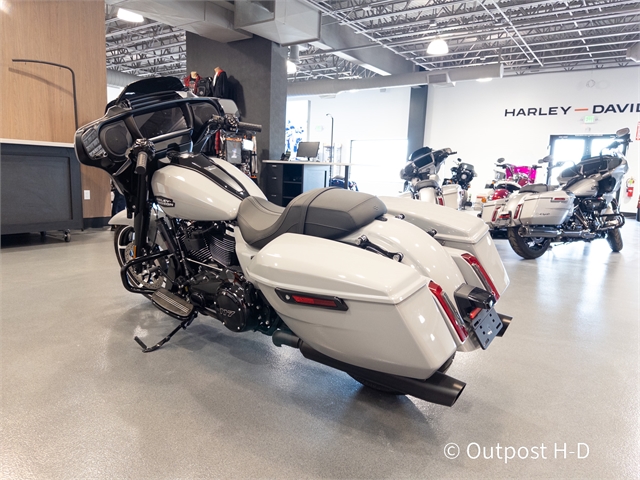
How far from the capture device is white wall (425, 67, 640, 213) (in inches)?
411

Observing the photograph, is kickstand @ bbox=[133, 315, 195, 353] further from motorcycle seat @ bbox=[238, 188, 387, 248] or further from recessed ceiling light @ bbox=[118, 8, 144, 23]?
recessed ceiling light @ bbox=[118, 8, 144, 23]

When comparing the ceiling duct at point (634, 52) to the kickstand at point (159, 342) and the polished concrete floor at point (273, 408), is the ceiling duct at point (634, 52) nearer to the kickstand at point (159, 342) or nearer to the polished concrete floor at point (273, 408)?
the polished concrete floor at point (273, 408)

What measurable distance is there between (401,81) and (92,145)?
32.7 feet

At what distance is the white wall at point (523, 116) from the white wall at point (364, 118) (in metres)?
1.09

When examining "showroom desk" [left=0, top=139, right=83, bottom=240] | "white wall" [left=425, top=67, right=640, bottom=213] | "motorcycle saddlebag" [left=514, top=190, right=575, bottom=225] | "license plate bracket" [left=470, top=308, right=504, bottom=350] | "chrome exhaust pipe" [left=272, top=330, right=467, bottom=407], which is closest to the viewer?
"chrome exhaust pipe" [left=272, top=330, right=467, bottom=407]

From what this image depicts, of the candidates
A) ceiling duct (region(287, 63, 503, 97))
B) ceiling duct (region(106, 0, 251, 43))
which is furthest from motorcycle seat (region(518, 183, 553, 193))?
ceiling duct (region(287, 63, 503, 97))

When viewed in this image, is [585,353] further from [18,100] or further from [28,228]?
[18,100]

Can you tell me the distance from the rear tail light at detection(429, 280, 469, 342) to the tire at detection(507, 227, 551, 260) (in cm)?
338

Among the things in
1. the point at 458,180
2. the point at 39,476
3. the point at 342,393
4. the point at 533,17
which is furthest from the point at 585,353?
the point at 533,17

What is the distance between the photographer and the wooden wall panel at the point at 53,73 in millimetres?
4395

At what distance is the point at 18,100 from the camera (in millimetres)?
4484

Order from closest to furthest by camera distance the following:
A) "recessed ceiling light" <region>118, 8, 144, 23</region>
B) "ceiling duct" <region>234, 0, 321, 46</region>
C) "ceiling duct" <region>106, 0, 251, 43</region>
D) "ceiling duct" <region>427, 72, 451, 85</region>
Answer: "ceiling duct" <region>106, 0, 251, 43</region>, "ceiling duct" <region>234, 0, 321, 46</region>, "recessed ceiling light" <region>118, 8, 144, 23</region>, "ceiling duct" <region>427, 72, 451, 85</region>

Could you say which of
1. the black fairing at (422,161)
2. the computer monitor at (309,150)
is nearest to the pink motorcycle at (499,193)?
the black fairing at (422,161)

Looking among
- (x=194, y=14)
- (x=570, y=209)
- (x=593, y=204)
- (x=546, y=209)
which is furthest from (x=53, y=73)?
(x=593, y=204)
